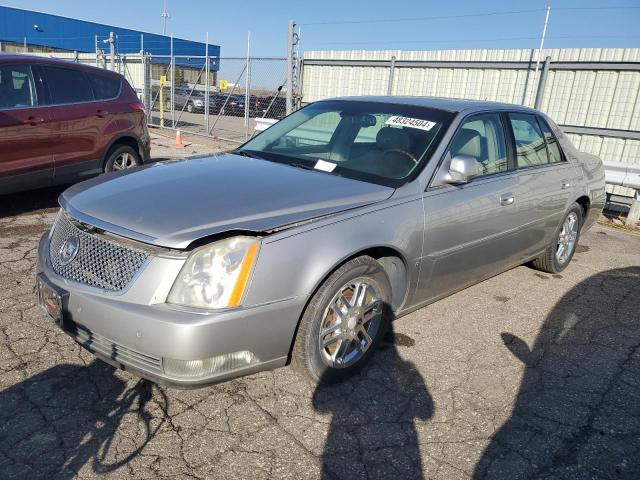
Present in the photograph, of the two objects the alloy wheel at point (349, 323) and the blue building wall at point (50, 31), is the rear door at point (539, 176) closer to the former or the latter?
the alloy wheel at point (349, 323)

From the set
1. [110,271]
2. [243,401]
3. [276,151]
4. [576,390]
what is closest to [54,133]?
[276,151]

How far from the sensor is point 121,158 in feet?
22.5

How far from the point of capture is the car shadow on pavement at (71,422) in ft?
7.34

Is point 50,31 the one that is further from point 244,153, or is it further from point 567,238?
point 567,238

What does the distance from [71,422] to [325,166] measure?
2.09 metres

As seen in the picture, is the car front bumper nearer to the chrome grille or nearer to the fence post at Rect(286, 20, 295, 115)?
the chrome grille

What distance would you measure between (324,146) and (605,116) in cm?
720

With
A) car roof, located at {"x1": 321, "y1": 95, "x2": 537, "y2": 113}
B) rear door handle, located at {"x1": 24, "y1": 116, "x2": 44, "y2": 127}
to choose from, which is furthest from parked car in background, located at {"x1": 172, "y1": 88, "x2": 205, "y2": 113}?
car roof, located at {"x1": 321, "y1": 95, "x2": 537, "y2": 113}

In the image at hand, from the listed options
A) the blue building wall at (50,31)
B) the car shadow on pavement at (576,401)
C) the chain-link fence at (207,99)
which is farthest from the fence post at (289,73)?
the blue building wall at (50,31)

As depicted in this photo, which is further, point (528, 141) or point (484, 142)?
point (528, 141)

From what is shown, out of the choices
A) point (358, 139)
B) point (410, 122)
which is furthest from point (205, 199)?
point (410, 122)

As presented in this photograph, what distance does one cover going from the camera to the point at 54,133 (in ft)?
18.8

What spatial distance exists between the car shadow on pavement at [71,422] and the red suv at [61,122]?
3.41m

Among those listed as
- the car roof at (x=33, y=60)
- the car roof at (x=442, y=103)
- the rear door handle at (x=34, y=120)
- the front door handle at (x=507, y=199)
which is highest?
the car roof at (x=33, y=60)
